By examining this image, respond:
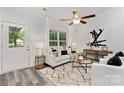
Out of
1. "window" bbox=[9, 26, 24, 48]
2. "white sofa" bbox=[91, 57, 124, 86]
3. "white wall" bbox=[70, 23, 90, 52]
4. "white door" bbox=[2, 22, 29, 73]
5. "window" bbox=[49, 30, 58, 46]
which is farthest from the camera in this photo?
"window" bbox=[49, 30, 58, 46]

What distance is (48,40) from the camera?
5797 mm

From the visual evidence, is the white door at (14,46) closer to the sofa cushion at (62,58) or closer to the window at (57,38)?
the sofa cushion at (62,58)

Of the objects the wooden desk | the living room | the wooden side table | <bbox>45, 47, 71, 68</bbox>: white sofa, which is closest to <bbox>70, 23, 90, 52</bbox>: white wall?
the living room

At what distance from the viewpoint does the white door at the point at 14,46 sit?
3975mm

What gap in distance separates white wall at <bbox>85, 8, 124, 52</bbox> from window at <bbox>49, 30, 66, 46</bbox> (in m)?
2.25

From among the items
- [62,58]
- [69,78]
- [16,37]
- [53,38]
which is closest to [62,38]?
[53,38]

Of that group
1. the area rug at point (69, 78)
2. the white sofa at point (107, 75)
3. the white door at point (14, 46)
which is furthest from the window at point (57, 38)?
the white sofa at point (107, 75)

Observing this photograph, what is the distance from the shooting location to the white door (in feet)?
13.0

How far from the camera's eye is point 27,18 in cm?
479

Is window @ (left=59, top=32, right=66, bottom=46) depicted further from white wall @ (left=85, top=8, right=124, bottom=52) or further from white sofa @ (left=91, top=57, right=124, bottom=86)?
white sofa @ (left=91, top=57, right=124, bottom=86)
